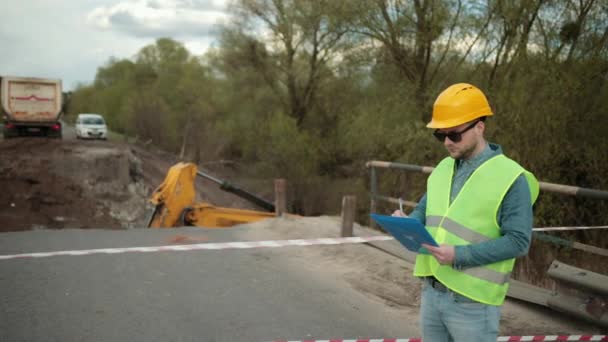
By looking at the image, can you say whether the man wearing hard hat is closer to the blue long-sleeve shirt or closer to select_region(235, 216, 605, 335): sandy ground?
the blue long-sleeve shirt

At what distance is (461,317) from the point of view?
2.80m

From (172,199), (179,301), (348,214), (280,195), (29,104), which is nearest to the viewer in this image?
(179,301)

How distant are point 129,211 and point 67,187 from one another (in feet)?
8.71

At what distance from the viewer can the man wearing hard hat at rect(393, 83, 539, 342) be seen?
272cm

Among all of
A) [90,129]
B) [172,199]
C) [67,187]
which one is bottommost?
[67,187]

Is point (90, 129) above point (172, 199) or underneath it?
above

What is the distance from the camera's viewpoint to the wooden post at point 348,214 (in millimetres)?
8469

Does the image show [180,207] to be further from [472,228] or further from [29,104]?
[29,104]

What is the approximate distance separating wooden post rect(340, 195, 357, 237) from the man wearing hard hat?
5.47 m

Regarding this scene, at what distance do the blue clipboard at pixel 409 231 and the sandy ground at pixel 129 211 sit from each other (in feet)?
8.51

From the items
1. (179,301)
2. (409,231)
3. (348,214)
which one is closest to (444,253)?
(409,231)

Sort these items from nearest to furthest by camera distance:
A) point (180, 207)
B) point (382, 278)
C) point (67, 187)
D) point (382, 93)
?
point (382, 278)
point (180, 207)
point (382, 93)
point (67, 187)

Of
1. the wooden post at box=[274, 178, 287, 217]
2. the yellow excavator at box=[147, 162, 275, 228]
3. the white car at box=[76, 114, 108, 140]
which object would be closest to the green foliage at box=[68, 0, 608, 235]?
the wooden post at box=[274, 178, 287, 217]

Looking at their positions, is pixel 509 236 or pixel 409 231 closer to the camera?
pixel 509 236
